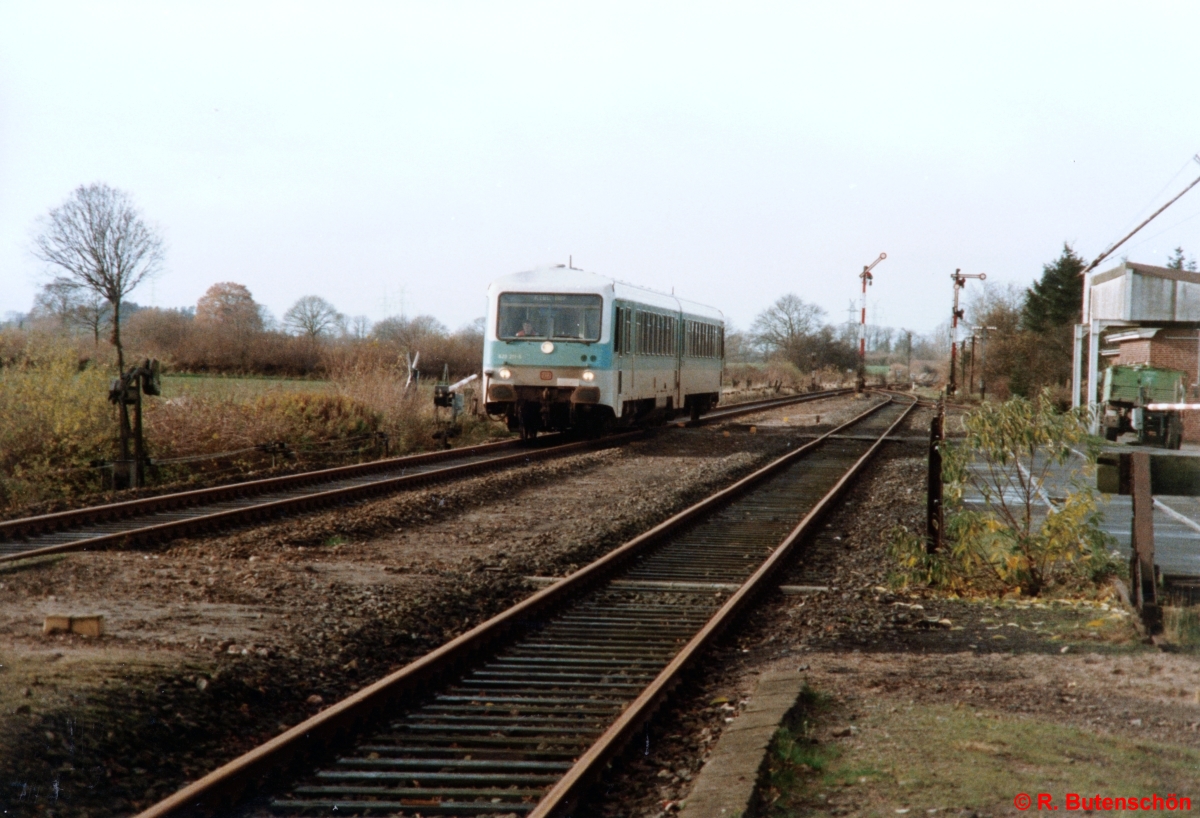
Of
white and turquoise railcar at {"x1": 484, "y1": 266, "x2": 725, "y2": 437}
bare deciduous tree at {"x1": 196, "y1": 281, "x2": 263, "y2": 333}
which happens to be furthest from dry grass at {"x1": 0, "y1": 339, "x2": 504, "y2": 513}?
bare deciduous tree at {"x1": 196, "y1": 281, "x2": 263, "y2": 333}

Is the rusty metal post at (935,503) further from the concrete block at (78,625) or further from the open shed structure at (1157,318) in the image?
the open shed structure at (1157,318)

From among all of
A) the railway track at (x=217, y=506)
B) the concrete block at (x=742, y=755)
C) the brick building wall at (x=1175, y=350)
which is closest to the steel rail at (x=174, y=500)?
the railway track at (x=217, y=506)

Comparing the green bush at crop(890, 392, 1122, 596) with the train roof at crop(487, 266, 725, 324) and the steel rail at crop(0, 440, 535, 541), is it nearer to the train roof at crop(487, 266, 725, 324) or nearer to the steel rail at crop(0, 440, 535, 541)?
the steel rail at crop(0, 440, 535, 541)

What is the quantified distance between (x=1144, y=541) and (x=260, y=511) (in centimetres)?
888

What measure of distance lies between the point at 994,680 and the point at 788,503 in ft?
28.2

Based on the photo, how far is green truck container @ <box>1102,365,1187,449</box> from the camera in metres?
25.1

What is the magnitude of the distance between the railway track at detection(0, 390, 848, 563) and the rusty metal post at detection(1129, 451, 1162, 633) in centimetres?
818

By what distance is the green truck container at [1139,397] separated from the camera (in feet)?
82.2

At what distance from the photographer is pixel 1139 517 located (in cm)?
701

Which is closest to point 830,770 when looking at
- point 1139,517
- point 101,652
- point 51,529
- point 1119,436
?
point 1139,517

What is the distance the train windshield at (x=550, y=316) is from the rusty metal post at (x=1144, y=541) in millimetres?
14563

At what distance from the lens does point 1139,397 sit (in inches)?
1014

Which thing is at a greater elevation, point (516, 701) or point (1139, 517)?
point (1139, 517)

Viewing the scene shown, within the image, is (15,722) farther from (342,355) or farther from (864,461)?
(342,355)
